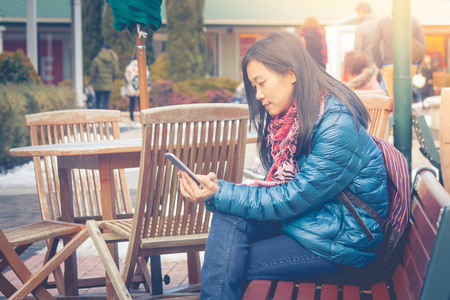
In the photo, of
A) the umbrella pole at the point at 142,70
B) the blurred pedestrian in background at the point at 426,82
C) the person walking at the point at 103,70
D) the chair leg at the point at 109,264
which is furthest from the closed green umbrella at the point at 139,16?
the blurred pedestrian in background at the point at 426,82

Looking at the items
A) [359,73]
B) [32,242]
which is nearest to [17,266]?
[32,242]

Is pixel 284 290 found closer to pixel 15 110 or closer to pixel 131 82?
pixel 15 110

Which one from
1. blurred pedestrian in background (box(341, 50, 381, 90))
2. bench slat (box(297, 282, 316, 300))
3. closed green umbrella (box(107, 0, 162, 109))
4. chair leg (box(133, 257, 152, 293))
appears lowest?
chair leg (box(133, 257, 152, 293))

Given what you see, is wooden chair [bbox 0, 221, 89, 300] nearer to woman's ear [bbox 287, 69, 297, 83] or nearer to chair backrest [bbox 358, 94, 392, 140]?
woman's ear [bbox 287, 69, 297, 83]

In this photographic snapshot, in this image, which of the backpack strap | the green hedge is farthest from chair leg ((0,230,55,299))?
the green hedge

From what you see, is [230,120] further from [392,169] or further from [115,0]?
[115,0]

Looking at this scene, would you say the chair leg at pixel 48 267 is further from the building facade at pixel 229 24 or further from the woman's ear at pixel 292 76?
the building facade at pixel 229 24

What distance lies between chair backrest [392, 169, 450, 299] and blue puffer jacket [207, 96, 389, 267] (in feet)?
0.44

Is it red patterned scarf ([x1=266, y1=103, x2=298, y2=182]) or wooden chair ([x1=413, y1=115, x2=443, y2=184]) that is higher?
red patterned scarf ([x1=266, y1=103, x2=298, y2=182])

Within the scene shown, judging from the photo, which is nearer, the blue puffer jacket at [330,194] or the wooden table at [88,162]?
the blue puffer jacket at [330,194]

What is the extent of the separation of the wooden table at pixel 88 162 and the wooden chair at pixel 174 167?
1.02 ft

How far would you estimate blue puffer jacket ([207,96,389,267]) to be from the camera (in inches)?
90.9

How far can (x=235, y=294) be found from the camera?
237cm

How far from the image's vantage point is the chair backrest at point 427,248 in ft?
5.48
